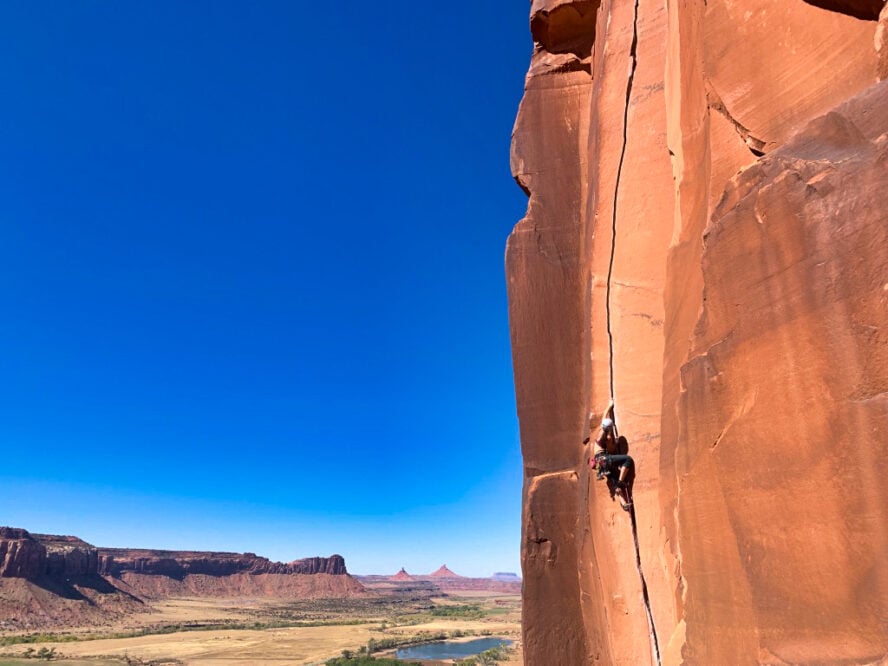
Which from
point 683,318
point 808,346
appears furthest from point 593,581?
point 808,346

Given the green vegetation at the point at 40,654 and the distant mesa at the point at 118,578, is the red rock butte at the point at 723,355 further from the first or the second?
the distant mesa at the point at 118,578

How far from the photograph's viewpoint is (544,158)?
9.97 meters

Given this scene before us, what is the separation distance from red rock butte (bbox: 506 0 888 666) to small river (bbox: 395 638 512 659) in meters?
48.9

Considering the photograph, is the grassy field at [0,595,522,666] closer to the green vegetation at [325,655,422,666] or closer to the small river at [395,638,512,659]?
the green vegetation at [325,655,422,666]

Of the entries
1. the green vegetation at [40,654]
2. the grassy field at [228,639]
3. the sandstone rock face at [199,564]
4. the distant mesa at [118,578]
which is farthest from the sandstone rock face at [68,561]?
the green vegetation at [40,654]

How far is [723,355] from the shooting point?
466 cm

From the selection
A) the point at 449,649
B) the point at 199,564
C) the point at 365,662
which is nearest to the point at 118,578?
the point at 199,564

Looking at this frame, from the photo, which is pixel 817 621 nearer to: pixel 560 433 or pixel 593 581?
pixel 593 581

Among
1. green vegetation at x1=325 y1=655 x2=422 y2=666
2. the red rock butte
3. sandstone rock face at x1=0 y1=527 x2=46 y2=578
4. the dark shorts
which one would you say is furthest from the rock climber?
sandstone rock face at x1=0 y1=527 x2=46 y2=578

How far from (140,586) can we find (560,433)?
161m

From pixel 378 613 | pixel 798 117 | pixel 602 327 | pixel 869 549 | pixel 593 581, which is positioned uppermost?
pixel 798 117

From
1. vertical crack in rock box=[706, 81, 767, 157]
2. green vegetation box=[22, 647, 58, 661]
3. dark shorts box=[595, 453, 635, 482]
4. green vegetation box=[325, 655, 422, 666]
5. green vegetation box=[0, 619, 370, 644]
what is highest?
vertical crack in rock box=[706, 81, 767, 157]

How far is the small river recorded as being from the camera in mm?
52156

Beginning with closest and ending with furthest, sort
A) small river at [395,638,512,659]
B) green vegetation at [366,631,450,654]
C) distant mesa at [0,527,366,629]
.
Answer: small river at [395,638,512,659] < green vegetation at [366,631,450,654] < distant mesa at [0,527,366,629]
